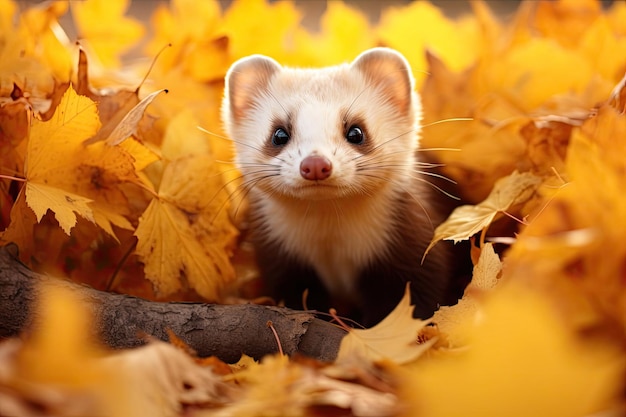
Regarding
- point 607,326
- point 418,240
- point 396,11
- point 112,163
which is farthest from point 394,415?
point 396,11

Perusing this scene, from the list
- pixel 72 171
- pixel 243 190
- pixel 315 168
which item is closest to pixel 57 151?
pixel 72 171

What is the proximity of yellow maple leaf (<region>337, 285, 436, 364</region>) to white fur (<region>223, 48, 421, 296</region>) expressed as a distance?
1.27ft

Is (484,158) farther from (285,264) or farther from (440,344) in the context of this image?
(440,344)

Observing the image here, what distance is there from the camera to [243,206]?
4.87 ft

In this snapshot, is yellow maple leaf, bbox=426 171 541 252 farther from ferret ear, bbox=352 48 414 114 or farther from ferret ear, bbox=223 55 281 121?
Result: ferret ear, bbox=223 55 281 121

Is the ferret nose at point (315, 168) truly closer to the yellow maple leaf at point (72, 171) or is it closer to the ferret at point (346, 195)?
the ferret at point (346, 195)

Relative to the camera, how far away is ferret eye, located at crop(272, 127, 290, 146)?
1.24 m

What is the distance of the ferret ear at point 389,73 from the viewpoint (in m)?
1.30

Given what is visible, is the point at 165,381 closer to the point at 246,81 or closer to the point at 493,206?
the point at 493,206

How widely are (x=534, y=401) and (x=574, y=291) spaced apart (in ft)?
0.49

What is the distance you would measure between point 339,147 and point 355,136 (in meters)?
0.07

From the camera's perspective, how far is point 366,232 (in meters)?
1.31

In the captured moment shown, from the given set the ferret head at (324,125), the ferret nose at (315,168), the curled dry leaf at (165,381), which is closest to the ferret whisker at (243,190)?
the ferret head at (324,125)

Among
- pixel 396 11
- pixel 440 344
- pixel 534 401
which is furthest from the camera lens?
pixel 396 11
